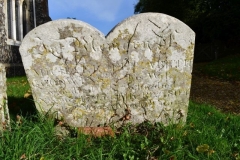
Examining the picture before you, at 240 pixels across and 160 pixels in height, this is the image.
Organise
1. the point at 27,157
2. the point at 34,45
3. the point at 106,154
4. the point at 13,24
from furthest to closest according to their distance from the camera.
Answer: the point at 13,24 < the point at 34,45 < the point at 106,154 < the point at 27,157

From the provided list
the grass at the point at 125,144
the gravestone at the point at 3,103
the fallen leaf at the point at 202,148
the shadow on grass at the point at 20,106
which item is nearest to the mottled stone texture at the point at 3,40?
the shadow on grass at the point at 20,106

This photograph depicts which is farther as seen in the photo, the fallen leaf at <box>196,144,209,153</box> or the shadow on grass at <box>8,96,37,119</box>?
the shadow on grass at <box>8,96,37,119</box>

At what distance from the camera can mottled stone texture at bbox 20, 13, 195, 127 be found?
3893 mm

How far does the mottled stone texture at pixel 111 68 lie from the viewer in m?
3.89

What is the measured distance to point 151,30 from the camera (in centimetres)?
395

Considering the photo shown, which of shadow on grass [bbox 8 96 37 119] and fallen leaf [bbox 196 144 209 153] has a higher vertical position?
fallen leaf [bbox 196 144 209 153]

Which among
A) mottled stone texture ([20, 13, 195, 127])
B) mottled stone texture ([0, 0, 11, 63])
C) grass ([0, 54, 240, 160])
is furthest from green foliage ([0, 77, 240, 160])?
mottled stone texture ([0, 0, 11, 63])

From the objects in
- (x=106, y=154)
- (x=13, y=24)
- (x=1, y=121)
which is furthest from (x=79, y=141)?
(x=13, y=24)

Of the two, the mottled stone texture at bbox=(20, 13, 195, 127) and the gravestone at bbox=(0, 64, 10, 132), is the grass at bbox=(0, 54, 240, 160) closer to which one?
the gravestone at bbox=(0, 64, 10, 132)

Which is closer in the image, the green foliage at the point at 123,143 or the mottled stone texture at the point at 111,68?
the green foliage at the point at 123,143

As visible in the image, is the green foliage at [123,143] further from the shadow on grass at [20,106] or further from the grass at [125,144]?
the shadow on grass at [20,106]

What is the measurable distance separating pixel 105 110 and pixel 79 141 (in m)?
0.72

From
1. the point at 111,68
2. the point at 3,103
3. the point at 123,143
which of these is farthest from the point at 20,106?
the point at 123,143

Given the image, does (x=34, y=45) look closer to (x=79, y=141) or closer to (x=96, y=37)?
(x=96, y=37)
